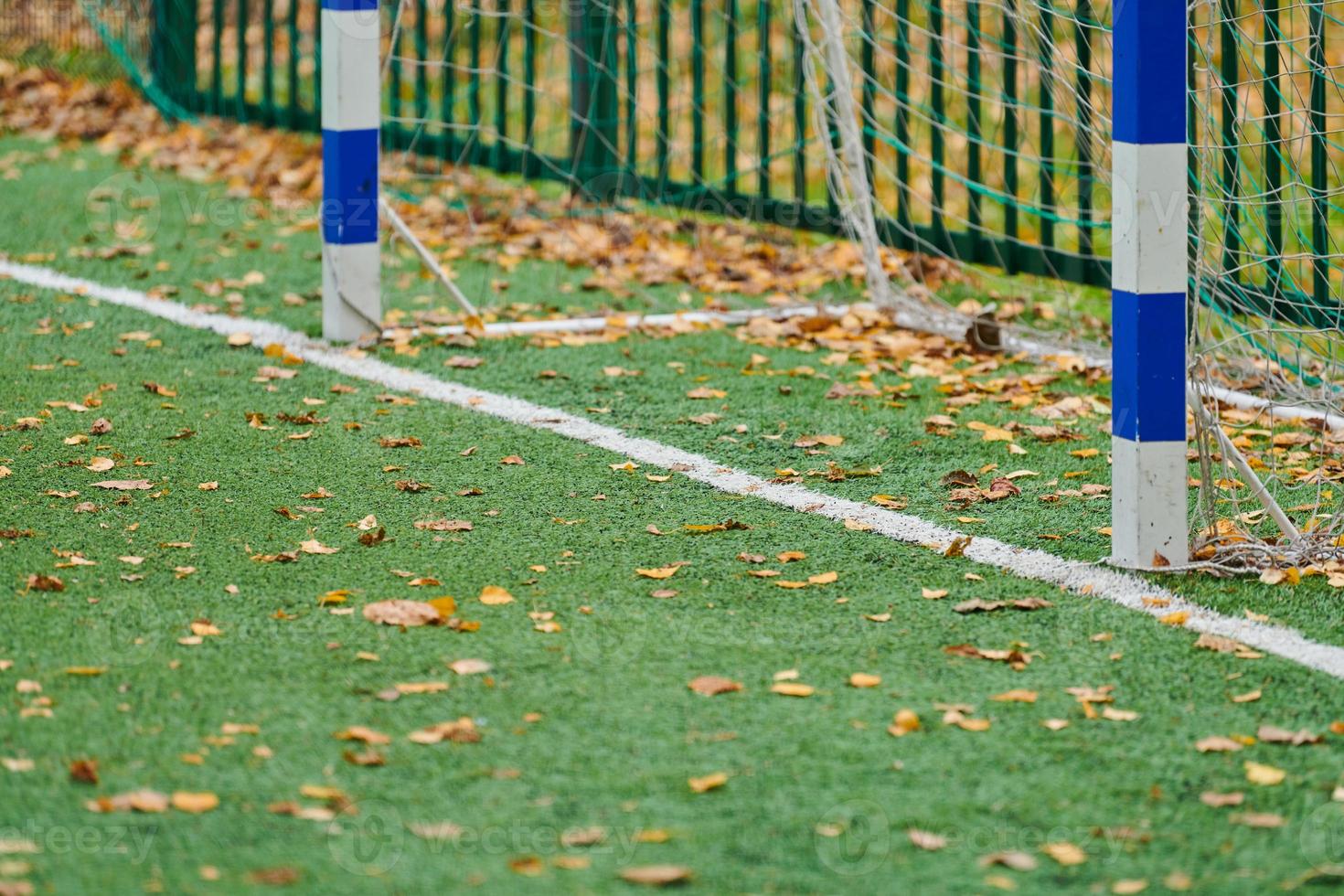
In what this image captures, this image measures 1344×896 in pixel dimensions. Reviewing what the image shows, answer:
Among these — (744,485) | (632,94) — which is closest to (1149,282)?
(744,485)

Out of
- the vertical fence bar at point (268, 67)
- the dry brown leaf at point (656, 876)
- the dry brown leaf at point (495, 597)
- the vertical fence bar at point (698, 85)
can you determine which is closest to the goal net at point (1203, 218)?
the vertical fence bar at point (698, 85)

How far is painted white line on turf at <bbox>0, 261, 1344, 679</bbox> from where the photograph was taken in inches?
133

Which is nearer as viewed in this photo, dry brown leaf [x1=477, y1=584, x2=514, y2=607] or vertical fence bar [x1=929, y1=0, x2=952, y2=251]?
dry brown leaf [x1=477, y1=584, x2=514, y2=607]

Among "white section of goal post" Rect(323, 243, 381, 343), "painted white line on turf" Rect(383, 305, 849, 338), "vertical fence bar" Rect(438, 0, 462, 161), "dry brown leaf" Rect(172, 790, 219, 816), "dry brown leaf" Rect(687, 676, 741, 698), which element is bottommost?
"dry brown leaf" Rect(172, 790, 219, 816)

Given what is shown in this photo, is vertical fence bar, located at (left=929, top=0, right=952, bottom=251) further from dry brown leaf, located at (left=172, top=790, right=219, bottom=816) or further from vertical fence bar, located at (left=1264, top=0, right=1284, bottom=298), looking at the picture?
→ dry brown leaf, located at (left=172, top=790, right=219, bottom=816)

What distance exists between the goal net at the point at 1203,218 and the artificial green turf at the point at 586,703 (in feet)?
2.81

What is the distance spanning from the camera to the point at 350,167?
5770 mm

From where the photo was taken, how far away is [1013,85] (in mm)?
6852

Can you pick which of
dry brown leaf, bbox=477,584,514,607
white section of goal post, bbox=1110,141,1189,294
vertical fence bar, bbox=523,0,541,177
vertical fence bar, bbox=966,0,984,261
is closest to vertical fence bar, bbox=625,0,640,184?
vertical fence bar, bbox=523,0,541,177

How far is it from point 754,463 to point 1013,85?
288 cm

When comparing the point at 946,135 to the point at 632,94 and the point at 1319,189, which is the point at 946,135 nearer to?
the point at 632,94

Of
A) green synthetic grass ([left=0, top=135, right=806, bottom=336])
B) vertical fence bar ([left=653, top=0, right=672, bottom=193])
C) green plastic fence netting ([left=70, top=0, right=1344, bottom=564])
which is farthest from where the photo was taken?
vertical fence bar ([left=653, top=0, right=672, bottom=193])

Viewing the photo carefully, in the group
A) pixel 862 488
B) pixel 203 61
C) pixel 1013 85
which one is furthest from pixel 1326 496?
pixel 203 61

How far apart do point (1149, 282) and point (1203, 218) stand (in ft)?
1.39
